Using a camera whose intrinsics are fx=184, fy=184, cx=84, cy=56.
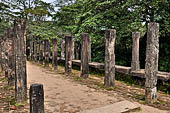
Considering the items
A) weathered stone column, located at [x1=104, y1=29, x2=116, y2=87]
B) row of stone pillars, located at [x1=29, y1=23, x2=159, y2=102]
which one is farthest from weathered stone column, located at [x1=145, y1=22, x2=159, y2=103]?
weathered stone column, located at [x1=104, y1=29, x2=116, y2=87]

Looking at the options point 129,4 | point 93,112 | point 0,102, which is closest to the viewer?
point 93,112

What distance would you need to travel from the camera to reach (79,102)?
468 cm

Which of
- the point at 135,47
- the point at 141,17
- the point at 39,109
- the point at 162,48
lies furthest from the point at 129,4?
the point at 39,109

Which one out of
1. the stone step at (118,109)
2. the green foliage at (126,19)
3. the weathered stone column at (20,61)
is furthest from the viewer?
the green foliage at (126,19)

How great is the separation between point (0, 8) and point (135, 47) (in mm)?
14695

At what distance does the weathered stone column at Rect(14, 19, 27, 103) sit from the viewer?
4305 mm

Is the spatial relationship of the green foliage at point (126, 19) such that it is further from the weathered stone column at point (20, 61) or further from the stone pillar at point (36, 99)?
the stone pillar at point (36, 99)

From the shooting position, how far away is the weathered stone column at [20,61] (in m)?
4.30

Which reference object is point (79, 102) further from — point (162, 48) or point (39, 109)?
point (162, 48)

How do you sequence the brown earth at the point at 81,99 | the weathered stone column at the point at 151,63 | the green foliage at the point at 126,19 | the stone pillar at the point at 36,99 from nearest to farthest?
the stone pillar at the point at 36,99 < the brown earth at the point at 81,99 < the weathered stone column at the point at 151,63 < the green foliage at the point at 126,19

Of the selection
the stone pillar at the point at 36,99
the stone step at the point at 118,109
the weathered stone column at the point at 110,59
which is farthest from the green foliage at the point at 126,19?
the stone pillar at the point at 36,99

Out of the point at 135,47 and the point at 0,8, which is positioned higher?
the point at 0,8

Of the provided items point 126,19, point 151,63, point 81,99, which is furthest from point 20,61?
point 126,19

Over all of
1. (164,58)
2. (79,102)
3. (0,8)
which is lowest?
(79,102)
